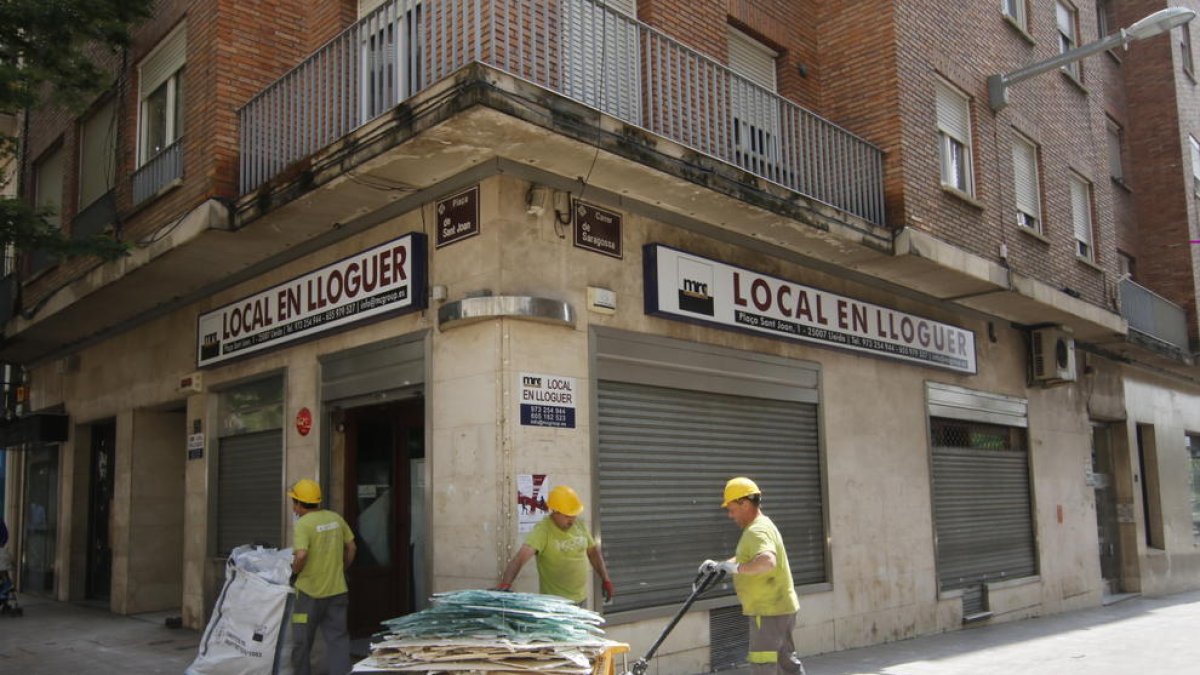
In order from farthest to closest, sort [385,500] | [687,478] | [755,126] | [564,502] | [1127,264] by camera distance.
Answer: [1127,264] < [755,126] < [385,500] < [687,478] < [564,502]

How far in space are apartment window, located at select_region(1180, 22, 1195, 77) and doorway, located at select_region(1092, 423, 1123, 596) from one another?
1013cm

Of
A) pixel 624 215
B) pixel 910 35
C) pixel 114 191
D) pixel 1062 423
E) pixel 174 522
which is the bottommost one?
pixel 174 522

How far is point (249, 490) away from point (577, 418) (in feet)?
15.7

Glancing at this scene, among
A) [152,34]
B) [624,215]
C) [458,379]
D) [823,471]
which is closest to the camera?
[458,379]

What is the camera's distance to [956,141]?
535 inches

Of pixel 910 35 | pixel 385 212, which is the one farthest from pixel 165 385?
pixel 910 35

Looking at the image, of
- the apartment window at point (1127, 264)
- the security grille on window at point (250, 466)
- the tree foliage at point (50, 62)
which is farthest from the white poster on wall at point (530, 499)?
the apartment window at point (1127, 264)

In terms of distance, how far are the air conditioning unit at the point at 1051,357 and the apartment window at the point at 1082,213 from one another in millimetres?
2203

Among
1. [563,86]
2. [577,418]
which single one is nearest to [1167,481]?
[577,418]

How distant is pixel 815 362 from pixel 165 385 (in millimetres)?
7970

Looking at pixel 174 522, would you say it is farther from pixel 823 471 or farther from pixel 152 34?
pixel 823 471

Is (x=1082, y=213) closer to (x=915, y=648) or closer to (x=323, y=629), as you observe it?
(x=915, y=648)

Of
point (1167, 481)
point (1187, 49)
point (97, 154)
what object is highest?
point (1187, 49)

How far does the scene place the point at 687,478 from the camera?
30.6 ft
